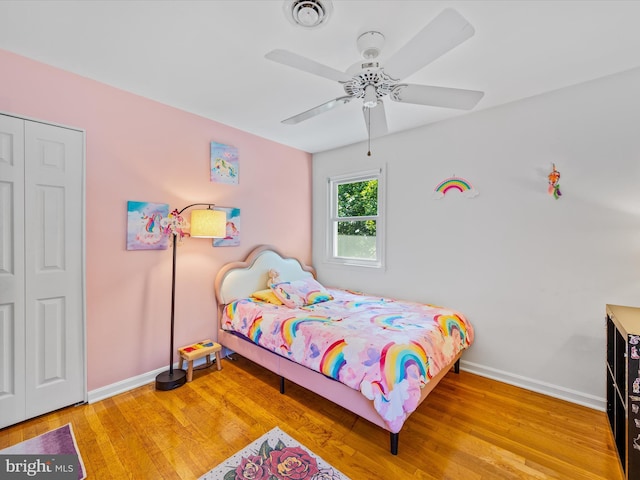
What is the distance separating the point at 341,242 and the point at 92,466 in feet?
10.4

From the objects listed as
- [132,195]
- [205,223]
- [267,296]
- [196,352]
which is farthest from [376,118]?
[196,352]

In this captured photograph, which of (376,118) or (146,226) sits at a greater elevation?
(376,118)

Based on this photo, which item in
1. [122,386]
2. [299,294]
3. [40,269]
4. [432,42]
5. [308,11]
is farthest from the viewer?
[299,294]

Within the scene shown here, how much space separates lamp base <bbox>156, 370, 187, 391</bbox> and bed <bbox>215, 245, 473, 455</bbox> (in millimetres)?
519

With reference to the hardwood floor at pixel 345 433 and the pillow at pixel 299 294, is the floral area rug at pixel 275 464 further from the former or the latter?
the pillow at pixel 299 294

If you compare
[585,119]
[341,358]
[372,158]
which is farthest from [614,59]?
[341,358]

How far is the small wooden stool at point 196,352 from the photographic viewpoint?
8.69ft

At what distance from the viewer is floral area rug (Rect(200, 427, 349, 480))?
1.61 meters

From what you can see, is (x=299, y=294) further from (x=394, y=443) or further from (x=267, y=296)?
(x=394, y=443)

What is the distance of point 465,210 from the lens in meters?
2.92

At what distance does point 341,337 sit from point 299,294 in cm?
108

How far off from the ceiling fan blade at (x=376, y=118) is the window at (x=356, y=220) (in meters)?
1.14

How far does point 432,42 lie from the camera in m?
1.38

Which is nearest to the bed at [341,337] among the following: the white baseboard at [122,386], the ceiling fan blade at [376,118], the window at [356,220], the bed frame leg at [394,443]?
the bed frame leg at [394,443]
